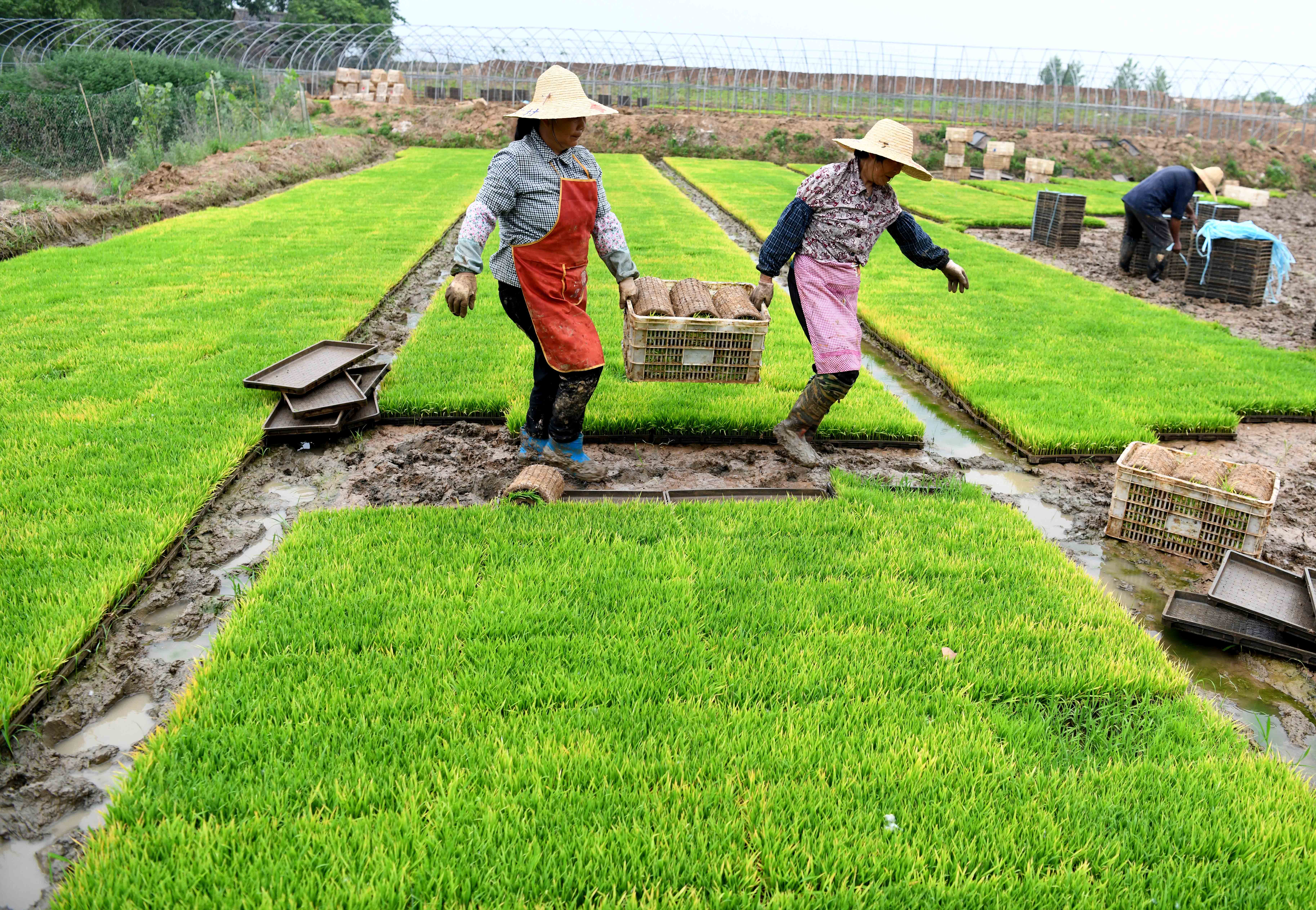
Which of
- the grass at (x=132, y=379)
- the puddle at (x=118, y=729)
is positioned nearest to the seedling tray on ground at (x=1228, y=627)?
the puddle at (x=118, y=729)

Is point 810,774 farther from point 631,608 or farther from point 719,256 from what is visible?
point 719,256

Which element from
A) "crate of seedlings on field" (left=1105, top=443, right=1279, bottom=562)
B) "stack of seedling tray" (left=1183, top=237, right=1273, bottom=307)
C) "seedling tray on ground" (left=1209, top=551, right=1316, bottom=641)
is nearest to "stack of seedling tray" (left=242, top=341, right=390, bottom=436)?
"crate of seedlings on field" (left=1105, top=443, right=1279, bottom=562)

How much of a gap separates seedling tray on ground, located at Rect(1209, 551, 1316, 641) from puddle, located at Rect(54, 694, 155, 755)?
4.18 metres

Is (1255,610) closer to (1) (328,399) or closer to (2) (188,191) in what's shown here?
(1) (328,399)

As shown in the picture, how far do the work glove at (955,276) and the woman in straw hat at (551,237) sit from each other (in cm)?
192

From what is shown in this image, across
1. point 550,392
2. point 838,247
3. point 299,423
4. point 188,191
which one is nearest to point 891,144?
point 838,247

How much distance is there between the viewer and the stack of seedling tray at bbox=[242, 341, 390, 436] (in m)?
5.29

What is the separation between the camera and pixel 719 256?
10977mm

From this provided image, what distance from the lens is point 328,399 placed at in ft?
18.0

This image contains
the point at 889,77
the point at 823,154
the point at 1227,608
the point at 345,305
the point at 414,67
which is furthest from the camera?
the point at 889,77

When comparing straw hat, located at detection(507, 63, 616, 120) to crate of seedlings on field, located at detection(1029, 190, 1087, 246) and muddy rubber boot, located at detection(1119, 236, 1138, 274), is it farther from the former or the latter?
crate of seedlings on field, located at detection(1029, 190, 1087, 246)

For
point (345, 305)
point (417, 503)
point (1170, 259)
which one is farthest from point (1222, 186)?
point (417, 503)

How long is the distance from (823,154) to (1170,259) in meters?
21.8

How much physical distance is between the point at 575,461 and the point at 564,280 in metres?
1.08
